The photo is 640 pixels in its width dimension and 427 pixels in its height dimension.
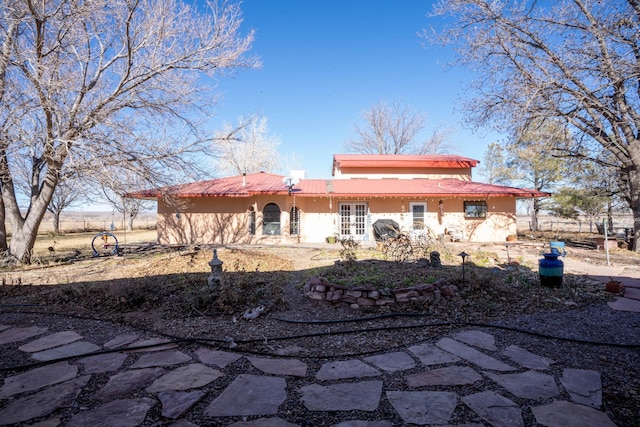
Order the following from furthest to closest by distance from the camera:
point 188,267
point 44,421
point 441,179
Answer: point 441,179 < point 188,267 < point 44,421

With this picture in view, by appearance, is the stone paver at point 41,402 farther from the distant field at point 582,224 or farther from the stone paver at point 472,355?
the distant field at point 582,224

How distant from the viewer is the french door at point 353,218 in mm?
15664

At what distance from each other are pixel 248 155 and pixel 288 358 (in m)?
28.3

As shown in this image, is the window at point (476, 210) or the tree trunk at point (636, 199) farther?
the window at point (476, 210)

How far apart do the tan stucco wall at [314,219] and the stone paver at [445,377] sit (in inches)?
498

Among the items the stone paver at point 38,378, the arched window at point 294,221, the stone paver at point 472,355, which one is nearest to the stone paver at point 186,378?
the stone paver at point 38,378

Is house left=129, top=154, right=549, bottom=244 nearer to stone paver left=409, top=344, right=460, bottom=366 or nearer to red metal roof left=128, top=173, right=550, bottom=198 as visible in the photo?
red metal roof left=128, top=173, right=550, bottom=198

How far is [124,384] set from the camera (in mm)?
2436

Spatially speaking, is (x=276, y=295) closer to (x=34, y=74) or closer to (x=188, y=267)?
(x=188, y=267)

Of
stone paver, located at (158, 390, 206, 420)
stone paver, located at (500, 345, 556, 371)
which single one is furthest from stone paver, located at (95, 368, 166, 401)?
stone paver, located at (500, 345, 556, 371)

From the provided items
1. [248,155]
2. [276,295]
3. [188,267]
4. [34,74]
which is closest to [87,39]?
[34,74]

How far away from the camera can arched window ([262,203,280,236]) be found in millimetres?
15016

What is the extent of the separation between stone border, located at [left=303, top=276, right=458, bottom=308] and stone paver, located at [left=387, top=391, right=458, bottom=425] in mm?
2072

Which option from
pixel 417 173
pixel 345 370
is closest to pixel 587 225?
pixel 417 173
